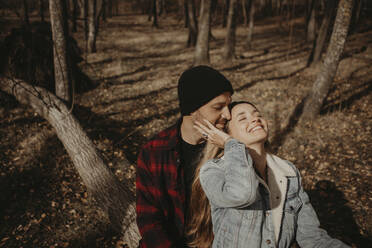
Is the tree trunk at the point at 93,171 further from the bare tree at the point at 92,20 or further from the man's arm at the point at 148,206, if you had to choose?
the bare tree at the point at 92,20

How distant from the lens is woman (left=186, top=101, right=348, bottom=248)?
69.1 inches

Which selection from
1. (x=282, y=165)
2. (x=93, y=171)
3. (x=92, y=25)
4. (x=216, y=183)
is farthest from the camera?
(x=92, y=25)

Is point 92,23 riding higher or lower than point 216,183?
higher

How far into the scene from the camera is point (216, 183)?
1.81 m

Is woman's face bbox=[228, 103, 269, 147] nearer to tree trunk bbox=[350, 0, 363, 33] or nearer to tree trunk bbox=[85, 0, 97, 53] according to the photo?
tree trunk bbox=[350, 0, 363, 33]

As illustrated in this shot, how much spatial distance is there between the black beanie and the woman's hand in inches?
8.2

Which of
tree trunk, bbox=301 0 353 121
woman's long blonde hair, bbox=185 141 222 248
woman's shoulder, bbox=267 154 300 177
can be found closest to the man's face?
woman's long blonde hair, bbox=185 141 222 248

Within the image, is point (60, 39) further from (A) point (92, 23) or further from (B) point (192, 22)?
(B) point (192, 22)

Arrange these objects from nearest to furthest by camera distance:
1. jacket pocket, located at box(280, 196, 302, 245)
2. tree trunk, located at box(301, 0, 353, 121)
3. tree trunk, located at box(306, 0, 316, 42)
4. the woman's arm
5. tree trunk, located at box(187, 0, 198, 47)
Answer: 1. the woman's arm
2. jacket pocket, located at box(280, 196, 302, 245)
3. tree trunk, located at box(301, 0, 353, 121)
4. tree trunk, located at box(187, 0, 198, 47)
5. tree trunk, located at box(306, 0, 316, 42)

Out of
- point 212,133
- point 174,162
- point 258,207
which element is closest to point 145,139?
point 174,162

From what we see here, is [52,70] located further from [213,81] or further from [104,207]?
[213,81]

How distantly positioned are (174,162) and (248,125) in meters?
0.86

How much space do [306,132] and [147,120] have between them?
17.1 ft

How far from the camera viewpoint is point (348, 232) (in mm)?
3891
